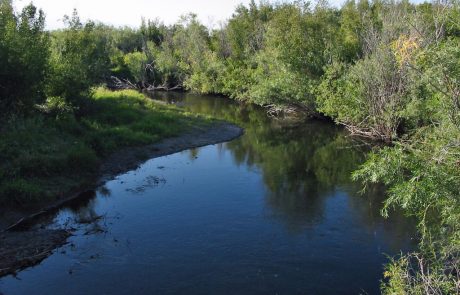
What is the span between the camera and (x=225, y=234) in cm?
1703

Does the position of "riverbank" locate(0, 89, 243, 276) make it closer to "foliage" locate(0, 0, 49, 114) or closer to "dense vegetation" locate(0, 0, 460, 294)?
"dense vegetation" locate(0, 0, 460, 294)

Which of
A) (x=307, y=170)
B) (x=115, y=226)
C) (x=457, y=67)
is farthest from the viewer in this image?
(x=307, y=170)

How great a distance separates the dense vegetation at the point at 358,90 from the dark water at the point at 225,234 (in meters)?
1.75

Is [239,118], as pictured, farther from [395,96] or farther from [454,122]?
[454,122]

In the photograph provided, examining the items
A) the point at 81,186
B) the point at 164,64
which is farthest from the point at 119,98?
the point at 164,64

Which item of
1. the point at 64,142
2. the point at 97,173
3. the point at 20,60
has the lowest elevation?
the point at 97,173

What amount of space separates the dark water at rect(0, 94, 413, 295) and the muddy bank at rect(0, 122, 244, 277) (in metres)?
0.52

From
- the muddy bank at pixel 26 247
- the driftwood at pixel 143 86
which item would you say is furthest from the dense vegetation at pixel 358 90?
the driftwood at pixel 143 86

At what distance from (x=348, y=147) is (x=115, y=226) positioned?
18.4 m

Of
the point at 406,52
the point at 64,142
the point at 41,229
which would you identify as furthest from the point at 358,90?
the point at 41,229

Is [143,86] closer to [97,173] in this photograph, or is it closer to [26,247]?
[97,173]

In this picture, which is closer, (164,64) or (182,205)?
(182,205)

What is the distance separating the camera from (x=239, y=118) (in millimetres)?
44938

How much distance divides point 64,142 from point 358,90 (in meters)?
20.0
